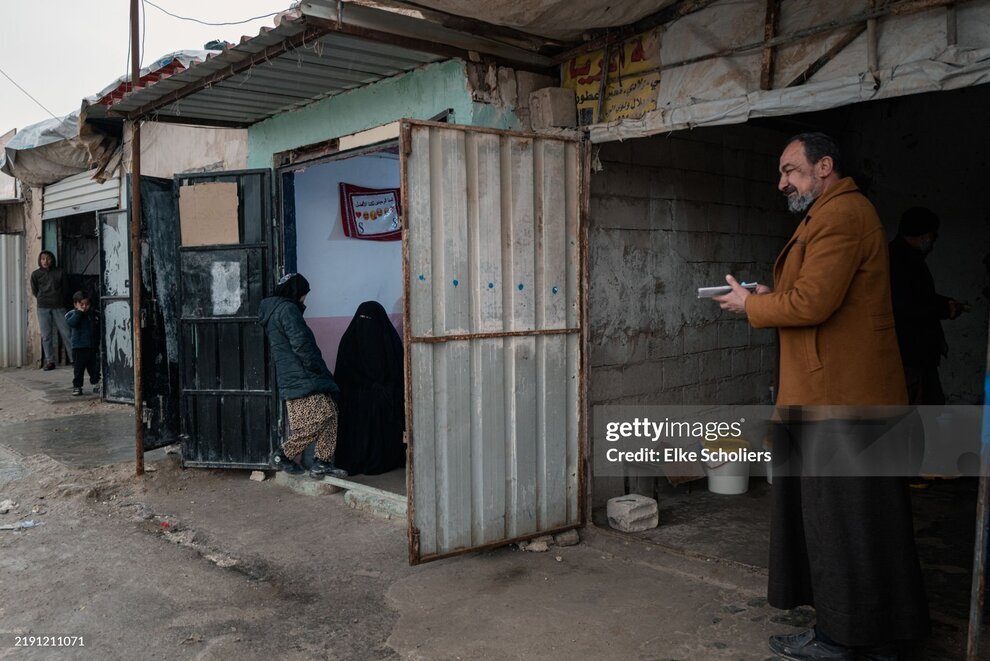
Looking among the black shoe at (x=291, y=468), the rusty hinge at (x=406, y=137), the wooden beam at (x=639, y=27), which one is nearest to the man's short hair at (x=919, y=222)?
the wooden beam at (x=639, y=27)

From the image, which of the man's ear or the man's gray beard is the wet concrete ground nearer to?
the man's gray beard

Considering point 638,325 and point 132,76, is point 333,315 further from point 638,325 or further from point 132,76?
point 132,76

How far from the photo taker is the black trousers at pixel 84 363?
10430 mm

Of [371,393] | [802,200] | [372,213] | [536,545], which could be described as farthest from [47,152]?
[802,200]

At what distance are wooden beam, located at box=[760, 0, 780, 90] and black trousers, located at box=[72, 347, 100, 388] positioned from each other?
9.42 metres

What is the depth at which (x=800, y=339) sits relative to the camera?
10.4 ft

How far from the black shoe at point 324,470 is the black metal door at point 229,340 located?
0.47 meters

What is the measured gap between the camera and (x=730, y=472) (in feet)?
19.0

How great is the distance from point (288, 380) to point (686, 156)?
3.48 m

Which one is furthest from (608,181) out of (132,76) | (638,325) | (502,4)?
(132,76)

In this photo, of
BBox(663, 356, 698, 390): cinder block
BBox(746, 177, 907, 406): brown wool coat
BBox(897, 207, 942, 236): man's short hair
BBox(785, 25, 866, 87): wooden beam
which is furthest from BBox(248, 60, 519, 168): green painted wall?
BBox(897, 207, 942, 236): man's short hair

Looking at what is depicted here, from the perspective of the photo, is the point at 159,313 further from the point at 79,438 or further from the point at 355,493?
the point at 355,493

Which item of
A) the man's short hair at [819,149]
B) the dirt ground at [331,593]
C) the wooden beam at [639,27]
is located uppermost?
the wooden beam at [639,27]

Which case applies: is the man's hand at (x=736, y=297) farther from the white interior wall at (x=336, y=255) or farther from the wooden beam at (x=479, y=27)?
the white interior wall at (x=336, y=255)
